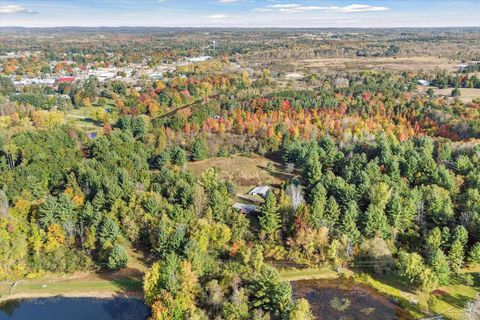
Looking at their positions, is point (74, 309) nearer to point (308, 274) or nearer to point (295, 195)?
point (308, 274)

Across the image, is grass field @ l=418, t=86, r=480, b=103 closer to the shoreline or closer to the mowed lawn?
the mowed lawn

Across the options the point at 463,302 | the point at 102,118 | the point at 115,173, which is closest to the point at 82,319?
the point at 115,173

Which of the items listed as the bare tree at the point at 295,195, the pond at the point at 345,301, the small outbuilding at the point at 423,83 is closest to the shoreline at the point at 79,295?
the pond at the point at 345,301

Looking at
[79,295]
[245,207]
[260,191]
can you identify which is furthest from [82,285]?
[260,191]

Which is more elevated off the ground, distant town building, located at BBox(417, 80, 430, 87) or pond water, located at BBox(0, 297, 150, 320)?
distant town building, located at BBox(417, 80, 430, 87)

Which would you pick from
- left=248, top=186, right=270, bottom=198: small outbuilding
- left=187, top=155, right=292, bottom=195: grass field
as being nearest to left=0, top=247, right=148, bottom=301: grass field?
left=248, top=186, right=270, bottom=198: small outbuilding

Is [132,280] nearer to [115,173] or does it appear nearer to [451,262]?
[115,173]
